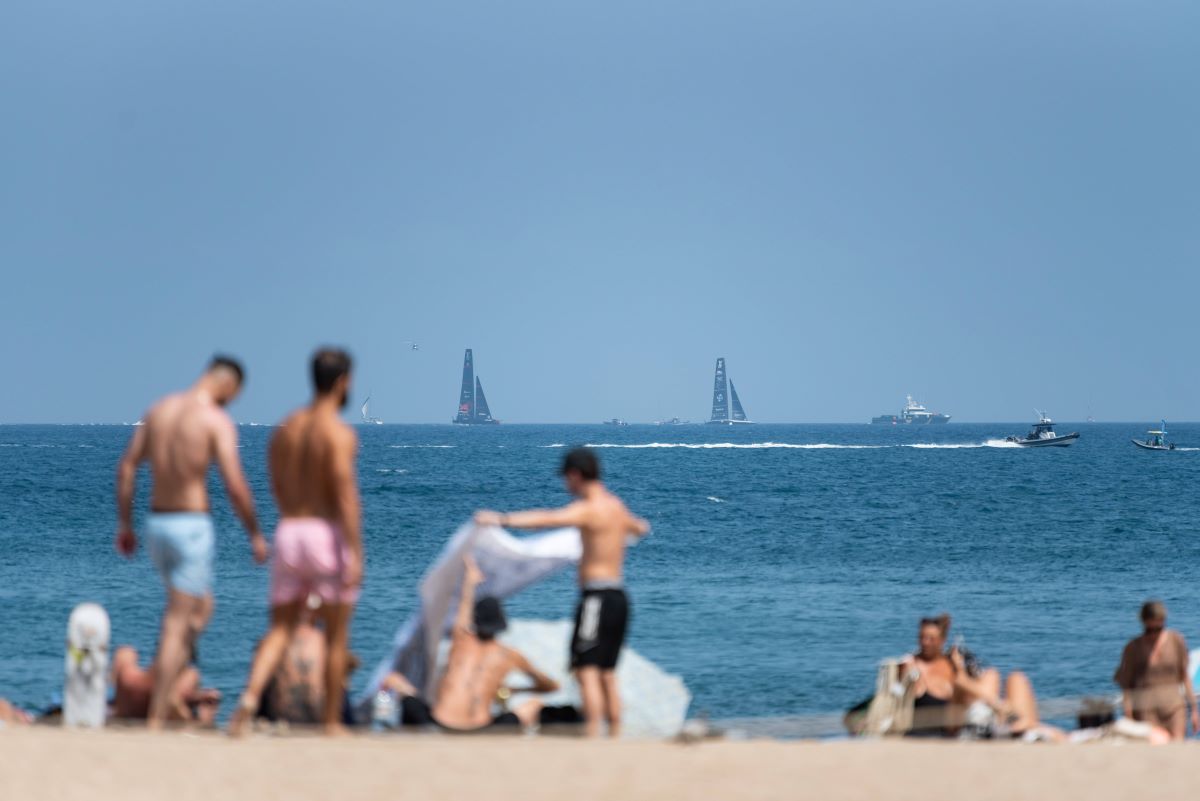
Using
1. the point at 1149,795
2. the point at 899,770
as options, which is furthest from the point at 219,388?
the point at 1149,795

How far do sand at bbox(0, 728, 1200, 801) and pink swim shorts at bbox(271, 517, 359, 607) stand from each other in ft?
2.54

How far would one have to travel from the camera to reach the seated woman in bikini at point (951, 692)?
9.27 m

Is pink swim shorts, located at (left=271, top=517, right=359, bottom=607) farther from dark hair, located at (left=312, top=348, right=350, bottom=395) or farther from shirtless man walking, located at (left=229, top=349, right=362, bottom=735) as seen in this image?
dark hair, located at (left=312, top=348, right=350, bottom=395)

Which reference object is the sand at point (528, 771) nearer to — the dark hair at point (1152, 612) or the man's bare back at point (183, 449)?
the man's bare back at point (183, 449)

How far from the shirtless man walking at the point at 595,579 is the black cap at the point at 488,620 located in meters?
0.67

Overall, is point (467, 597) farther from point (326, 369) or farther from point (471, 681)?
point (326, 369)

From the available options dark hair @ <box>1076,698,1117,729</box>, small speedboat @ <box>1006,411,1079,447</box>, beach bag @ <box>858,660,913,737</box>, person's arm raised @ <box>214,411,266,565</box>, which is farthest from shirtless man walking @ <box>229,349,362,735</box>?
small speedboat @ <box>1006,411,1079,447</box>

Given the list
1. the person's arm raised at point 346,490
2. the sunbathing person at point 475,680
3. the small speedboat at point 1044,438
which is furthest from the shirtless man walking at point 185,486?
the small speedboat at point 1044,438

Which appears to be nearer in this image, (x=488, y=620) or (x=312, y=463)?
(x=312, y=463)

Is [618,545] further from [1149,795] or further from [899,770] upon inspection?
[1149,795]

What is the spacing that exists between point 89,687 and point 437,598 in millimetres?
1929

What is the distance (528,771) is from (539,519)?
1.20 meters

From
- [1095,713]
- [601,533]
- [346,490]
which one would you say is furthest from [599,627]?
[1095,713]

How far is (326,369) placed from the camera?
675 centimetres
